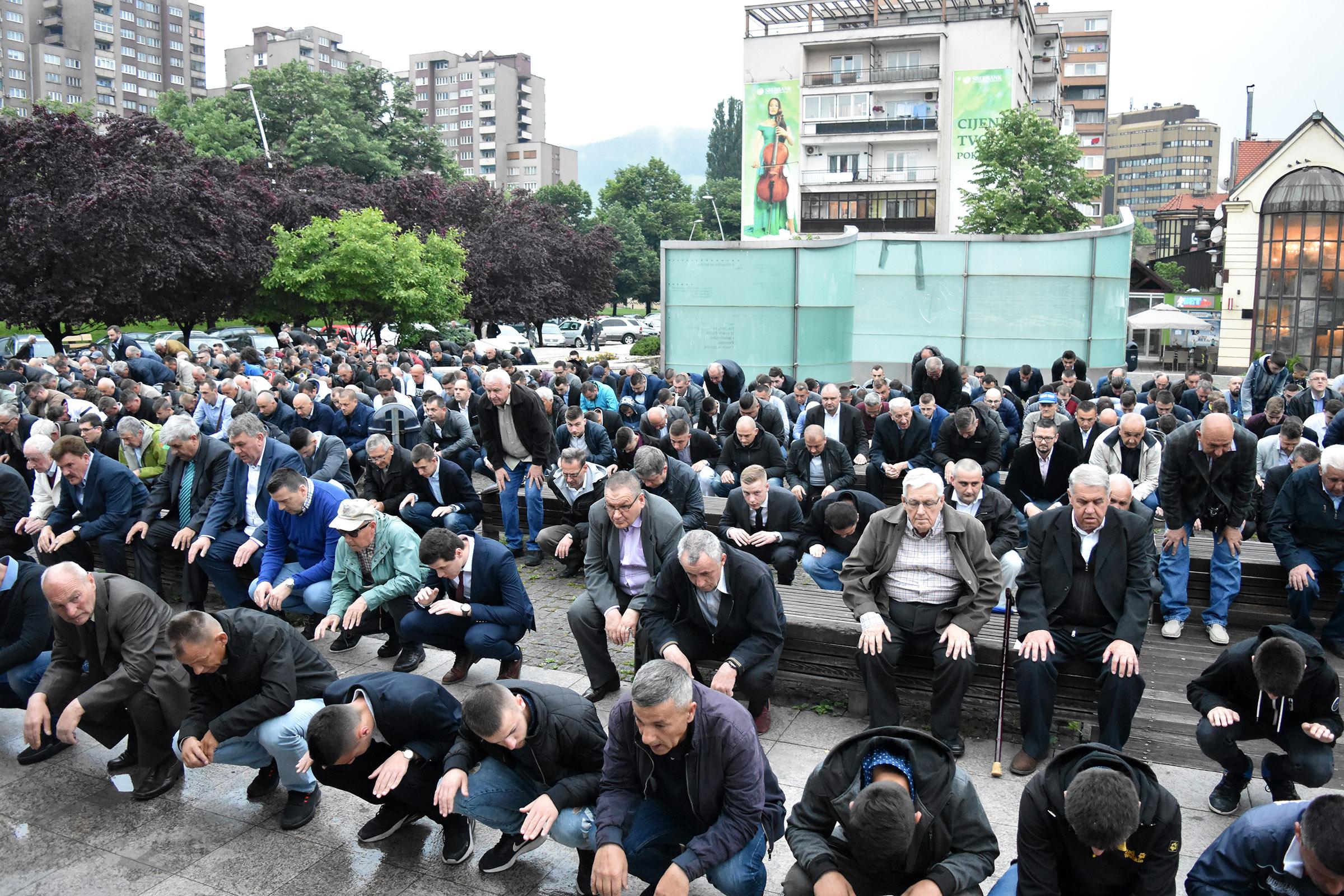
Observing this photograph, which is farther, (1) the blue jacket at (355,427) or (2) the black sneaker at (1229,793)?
(1) the blue jacket at (355,427)

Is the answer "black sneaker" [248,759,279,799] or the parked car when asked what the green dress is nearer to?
the parked car

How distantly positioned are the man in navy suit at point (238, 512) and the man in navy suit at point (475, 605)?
7.07 feet

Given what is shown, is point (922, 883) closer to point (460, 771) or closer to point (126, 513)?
point (460, 771)

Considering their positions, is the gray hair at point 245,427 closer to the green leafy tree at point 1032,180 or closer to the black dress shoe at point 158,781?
the black dress shoe at point 158,781

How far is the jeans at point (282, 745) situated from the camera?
16.9 feet

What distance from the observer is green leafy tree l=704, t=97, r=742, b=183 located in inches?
4225

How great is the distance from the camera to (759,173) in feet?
219

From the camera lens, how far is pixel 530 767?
4500mm

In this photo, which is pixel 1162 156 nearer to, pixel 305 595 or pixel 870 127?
pixel 870 127

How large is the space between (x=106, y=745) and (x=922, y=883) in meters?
4.82

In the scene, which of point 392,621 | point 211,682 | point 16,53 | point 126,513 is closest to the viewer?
point 211,682

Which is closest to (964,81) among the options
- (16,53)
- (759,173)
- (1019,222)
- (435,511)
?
(759,173)

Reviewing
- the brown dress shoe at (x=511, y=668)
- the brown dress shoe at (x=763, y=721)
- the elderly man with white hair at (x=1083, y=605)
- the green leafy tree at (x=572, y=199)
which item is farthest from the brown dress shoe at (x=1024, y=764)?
the green leafy tree at (x=572, y=199)

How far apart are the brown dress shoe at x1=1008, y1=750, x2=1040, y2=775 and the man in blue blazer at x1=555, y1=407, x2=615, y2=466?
5.52 meters
